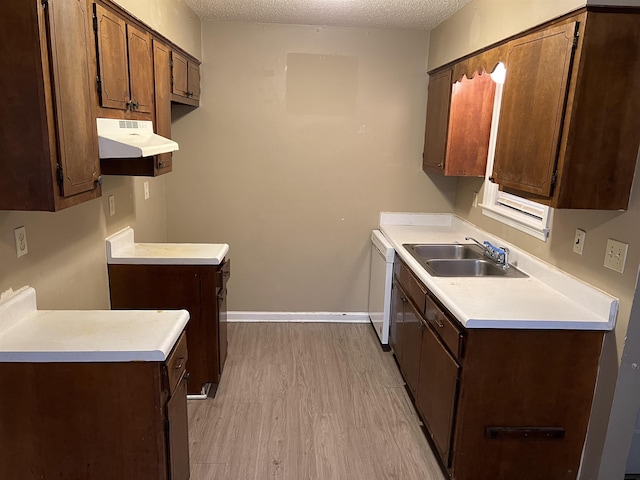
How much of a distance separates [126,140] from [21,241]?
0.57 metres

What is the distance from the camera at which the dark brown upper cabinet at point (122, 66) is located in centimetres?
197

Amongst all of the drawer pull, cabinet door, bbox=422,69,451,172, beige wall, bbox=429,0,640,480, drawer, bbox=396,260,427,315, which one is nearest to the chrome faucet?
beige wall, bbox=429,0,640,480

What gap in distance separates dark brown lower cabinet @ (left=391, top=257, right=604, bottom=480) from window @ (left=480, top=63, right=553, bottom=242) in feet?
2.28

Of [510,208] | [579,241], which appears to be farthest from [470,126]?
[579,241]

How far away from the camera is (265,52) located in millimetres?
3701

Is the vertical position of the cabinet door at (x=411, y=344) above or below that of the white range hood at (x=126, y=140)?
below

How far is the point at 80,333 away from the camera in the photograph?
68.4 inches

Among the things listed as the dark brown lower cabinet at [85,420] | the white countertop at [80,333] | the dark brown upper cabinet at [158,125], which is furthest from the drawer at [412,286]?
the dark brown upper cabinet at [158,125]

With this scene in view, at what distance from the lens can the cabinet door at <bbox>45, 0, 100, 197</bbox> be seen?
4.97 ft

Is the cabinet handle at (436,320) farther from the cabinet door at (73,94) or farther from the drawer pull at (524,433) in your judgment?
the cabinet door at (73,94)

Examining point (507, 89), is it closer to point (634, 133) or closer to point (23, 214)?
point (634, 133)

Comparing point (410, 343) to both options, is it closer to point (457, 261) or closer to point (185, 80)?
point (457, 261)

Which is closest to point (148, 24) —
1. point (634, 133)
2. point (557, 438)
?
point (634, 133)

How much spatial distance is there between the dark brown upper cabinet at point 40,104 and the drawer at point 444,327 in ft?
5.36
